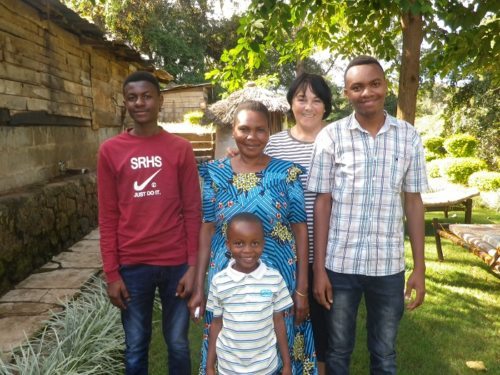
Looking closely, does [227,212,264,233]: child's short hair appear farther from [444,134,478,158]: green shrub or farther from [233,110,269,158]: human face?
[444,134,478,158]: green shrub

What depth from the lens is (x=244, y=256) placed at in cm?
190

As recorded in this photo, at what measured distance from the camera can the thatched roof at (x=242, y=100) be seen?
11.9m

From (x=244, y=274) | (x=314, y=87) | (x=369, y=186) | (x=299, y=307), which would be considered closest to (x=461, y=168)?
(x=314, y=87)

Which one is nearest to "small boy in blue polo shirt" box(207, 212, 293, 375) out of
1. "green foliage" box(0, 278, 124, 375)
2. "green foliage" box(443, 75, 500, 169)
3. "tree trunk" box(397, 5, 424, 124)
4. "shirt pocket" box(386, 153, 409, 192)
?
"shirt pocket" box(386, 153, 409, 192)

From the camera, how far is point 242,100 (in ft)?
39.5

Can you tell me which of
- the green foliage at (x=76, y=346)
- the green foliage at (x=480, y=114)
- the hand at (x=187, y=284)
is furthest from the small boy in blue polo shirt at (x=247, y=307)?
the green foliage at (x=480, y=114)

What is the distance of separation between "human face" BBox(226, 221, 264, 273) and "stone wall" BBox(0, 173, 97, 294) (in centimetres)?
317

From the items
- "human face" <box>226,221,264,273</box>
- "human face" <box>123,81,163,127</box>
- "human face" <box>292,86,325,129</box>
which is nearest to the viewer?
→ "human face" <box>226,221,264,273</box>

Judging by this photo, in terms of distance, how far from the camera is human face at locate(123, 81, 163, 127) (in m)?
2.28

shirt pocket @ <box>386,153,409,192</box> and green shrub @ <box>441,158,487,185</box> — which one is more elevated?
shirt pocket @ <box>386,153,409,192</box>

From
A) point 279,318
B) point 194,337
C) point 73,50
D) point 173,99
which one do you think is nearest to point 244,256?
point 279,318

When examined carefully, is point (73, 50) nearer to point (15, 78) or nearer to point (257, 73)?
point (15, 78)

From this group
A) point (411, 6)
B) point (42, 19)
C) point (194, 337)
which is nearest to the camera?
point (411, 6)

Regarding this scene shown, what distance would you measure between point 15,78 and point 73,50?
207cm
